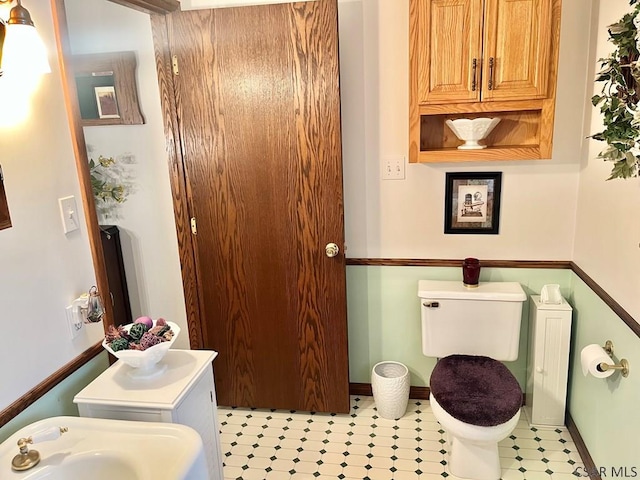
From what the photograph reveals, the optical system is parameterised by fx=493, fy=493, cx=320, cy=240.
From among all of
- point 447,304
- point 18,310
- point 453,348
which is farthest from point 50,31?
point 453,348

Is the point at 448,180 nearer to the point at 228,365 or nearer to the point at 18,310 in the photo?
the point at 228,365

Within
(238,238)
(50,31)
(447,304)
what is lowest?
(447,304)

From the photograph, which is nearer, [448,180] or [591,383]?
[591,383]

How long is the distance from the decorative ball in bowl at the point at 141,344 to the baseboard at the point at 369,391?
135cm

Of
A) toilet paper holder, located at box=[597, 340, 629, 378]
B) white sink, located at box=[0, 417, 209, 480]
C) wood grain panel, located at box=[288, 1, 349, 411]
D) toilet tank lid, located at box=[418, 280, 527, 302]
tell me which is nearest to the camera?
white sink, located at box=[0, 417, 209, 480]

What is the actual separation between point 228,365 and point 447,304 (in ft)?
3.81

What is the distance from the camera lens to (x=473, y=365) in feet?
7.23

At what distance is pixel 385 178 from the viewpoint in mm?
2410

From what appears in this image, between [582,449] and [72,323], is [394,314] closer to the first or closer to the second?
[582,449]

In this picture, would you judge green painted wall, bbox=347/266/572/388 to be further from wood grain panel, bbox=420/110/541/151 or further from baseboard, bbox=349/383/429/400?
wood grain panel, bbox=420/110/541/151

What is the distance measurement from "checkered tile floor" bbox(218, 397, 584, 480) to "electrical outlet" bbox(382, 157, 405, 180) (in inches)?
47.9

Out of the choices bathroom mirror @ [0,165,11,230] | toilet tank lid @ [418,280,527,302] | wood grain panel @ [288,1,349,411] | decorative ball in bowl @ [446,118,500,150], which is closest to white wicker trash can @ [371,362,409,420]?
wood grain panel @ [288,1,349,411]

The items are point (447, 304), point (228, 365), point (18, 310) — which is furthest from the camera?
point (228, 365)

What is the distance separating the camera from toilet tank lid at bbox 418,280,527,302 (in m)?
2.26
